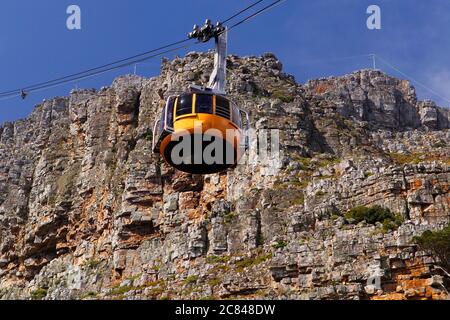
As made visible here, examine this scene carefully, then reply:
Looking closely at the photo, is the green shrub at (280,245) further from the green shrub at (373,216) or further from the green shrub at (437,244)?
the green shrub at (437,244)

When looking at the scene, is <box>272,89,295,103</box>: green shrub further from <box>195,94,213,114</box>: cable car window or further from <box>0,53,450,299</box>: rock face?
<box>195,94,213,114</box>: cable car window

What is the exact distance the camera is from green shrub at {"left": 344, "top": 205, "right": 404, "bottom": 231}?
50.9 meters

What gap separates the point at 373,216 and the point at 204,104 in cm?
2371

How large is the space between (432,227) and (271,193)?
720 inches

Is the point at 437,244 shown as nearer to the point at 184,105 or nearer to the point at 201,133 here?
the point at 201,133

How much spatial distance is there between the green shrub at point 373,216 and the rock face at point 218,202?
97 centimetres

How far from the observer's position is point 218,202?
66562 mm

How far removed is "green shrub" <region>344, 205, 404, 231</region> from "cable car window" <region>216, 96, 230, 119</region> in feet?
68.6

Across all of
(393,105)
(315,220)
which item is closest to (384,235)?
(315,220)

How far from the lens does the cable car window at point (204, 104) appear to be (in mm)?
30972

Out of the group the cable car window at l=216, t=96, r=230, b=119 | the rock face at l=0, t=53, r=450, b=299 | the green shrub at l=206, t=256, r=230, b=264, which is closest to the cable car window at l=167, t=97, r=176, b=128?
the cable car window at l=216, t=96, r=230, b=119

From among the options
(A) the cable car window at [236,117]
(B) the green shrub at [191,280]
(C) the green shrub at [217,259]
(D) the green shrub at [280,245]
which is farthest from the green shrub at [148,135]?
(A) the cable car window at [236,117]

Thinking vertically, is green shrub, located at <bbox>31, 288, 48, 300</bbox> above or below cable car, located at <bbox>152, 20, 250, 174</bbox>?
above

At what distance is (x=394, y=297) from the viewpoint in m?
42.6
